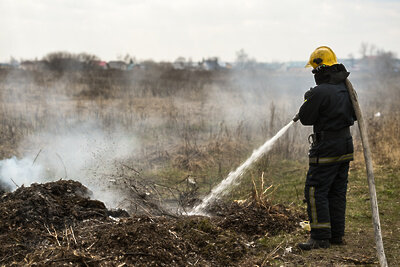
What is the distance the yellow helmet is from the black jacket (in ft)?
0.22

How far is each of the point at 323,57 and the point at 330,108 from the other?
600 millimetres

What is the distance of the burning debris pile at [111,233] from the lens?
12.2 feet

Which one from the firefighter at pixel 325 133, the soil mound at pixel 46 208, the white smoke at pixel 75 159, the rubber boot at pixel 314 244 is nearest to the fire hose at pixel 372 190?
the firefighter at pixel 325 133

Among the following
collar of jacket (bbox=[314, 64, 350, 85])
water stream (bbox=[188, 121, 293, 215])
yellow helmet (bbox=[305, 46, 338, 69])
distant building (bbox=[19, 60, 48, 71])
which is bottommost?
water stream (bbox=[188, 121, 293, 215])

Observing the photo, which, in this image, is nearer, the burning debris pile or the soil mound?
A: the burning debris pile

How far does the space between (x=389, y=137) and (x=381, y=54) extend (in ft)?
94.9

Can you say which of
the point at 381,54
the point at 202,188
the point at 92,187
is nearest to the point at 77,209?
the point at 92,187

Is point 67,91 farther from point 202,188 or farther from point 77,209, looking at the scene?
point 77,209

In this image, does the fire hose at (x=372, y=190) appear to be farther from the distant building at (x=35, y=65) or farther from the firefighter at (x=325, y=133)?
the distant building at (x=35, y=65)

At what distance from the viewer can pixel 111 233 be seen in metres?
3.95

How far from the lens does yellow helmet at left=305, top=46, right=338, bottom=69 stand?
449 cm

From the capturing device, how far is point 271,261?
4270 millimetres

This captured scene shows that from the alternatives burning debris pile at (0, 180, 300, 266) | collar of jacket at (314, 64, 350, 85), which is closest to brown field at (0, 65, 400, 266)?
burning debris pile at (0, 180, 300, 266)

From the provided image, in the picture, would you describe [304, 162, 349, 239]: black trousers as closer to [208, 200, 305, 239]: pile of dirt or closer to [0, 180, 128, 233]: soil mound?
[208, 200, 305, 239]: pile of dirt
